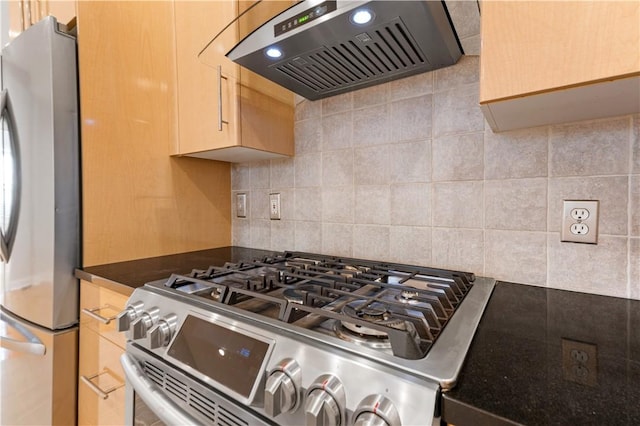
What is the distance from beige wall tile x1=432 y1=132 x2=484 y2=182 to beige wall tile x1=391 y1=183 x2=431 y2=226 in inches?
2.4

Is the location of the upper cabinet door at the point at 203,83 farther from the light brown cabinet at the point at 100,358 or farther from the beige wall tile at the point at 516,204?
the beige wall tile at the point at 516,204

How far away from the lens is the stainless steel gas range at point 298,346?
438 millimetres

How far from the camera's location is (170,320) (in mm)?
732

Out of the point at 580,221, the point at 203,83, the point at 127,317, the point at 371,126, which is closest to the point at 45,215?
the point at 127,317

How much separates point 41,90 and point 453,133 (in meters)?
1.40

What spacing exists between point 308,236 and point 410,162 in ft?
1.72

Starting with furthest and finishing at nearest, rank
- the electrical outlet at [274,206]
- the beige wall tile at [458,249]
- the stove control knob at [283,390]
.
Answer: the electrical outlet at [274,206] < the beige wall tile at [458,249] < the stove control knob at [283,390]

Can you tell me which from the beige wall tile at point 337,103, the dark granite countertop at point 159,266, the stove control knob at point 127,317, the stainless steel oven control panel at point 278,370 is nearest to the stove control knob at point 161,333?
the stainless steel oven control panel at point 278,370

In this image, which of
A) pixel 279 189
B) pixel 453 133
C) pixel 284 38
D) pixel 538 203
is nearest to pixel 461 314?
pixel 538 203

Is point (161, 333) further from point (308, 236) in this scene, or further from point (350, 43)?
point (350, 43)

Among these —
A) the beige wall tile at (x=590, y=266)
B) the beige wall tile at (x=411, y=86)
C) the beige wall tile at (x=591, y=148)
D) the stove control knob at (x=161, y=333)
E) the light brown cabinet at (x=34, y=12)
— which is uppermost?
the light brown cabinet at (x=34, y=12)

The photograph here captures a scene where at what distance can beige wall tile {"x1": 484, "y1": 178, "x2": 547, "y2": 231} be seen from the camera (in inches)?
33.7

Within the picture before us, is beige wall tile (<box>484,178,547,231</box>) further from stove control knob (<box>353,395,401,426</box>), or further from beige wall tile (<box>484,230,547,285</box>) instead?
stove control knob (<box>353,395,401,426</box>)

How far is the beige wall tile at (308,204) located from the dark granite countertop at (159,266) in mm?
253
